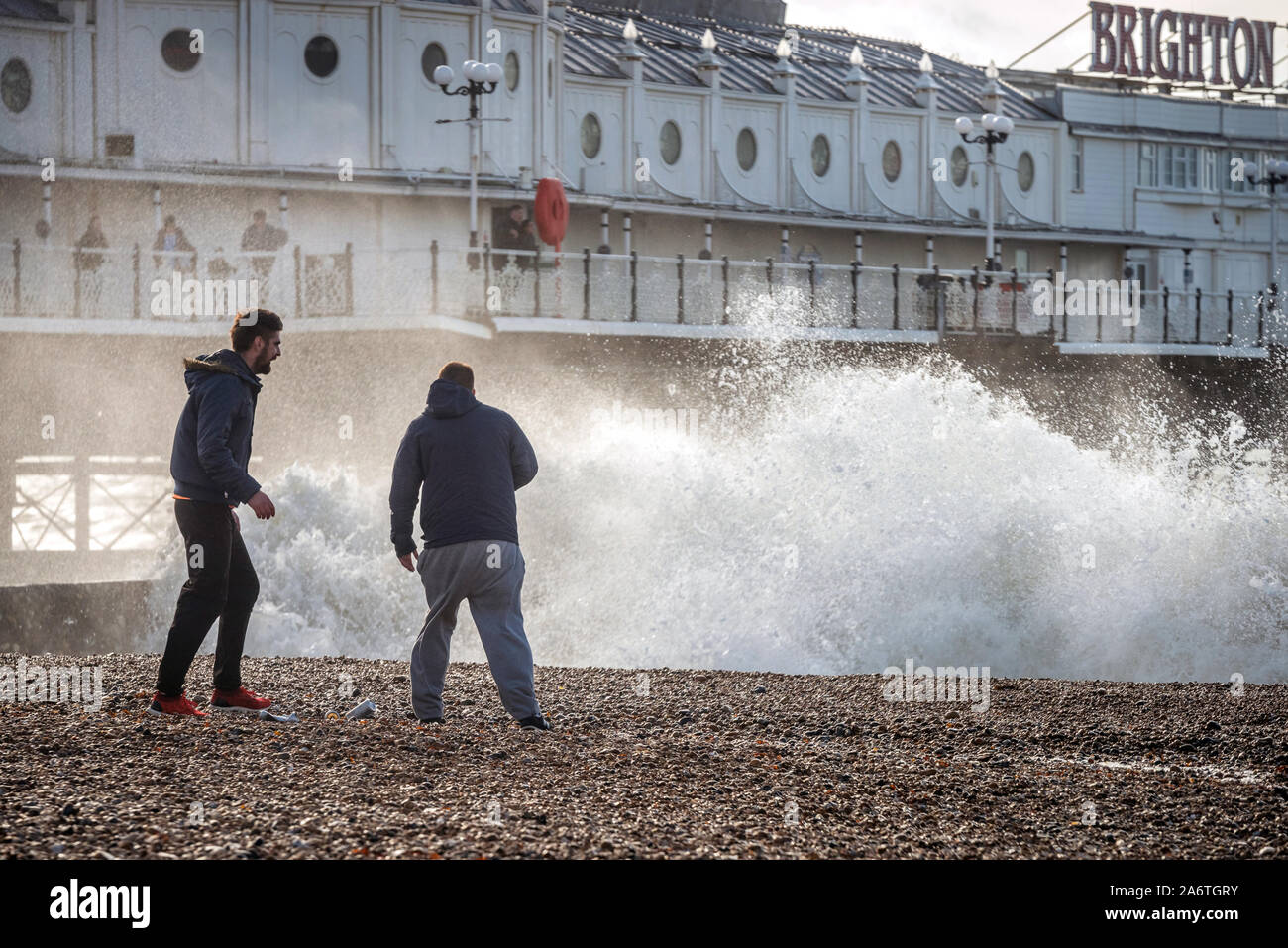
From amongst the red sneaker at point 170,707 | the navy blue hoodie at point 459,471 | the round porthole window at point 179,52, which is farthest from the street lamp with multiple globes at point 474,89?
the red sneaker at point 170,707

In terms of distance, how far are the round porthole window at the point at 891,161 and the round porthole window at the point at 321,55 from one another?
58.4 ft

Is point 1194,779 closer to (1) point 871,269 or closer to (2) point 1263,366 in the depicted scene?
(1) point 871,269

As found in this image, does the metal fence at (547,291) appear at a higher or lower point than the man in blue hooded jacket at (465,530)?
higher

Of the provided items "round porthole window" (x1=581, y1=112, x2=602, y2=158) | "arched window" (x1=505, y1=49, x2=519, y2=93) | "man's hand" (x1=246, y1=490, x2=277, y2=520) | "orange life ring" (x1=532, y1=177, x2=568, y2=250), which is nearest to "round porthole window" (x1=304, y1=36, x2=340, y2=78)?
"arched window" (x1=505, y1=49, x2=519, y2=93)

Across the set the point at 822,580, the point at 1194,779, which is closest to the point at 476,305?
the point at 822,580

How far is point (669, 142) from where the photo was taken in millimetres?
39625

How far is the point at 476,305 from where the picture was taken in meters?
26.6

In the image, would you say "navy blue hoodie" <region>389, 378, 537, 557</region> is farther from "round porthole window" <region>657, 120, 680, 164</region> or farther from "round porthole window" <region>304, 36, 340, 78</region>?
"round porthole window" <region>657, 120, 680, 164</region>

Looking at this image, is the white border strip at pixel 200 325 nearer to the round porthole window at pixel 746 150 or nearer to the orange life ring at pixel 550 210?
the orange life ring at pixel 550 210

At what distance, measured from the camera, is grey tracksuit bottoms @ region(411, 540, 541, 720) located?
842 cm

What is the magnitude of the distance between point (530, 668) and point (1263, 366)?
3332 cm

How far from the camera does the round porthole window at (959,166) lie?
146ft

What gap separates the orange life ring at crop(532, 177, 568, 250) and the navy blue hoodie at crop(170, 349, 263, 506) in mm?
23392

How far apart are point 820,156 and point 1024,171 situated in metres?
7.55
